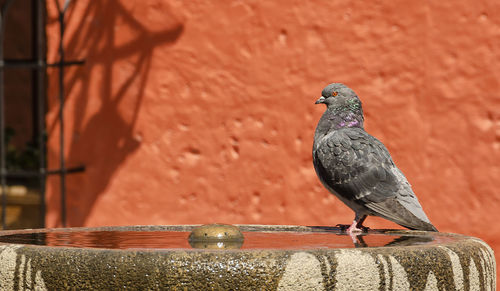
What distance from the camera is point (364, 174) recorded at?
3848 mm

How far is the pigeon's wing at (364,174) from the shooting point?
146 inches

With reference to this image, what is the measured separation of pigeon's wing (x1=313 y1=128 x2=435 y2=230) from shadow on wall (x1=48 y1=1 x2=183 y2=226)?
231 cm

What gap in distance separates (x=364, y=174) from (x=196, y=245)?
3.79 ft

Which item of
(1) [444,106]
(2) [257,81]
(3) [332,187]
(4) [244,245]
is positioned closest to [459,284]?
(4) [244,245]

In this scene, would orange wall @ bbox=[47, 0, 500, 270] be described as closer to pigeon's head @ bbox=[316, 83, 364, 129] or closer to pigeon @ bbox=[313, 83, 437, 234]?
pigeon's head @ bbox=[316, 83, 364, 129]

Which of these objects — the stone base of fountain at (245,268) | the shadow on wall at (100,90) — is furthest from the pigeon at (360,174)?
the shadow on wall at (100,90)

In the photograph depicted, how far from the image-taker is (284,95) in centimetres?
575

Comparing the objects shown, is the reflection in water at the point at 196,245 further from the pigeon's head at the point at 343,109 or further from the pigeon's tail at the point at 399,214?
the pigeon's head at the point at 343,109

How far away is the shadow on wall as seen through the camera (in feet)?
19.8

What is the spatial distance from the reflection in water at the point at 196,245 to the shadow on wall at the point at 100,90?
2.49 m

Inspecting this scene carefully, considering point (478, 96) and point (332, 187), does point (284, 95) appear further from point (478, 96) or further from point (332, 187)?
point (332, 187)

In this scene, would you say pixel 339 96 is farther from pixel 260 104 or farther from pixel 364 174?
pixel 260 104

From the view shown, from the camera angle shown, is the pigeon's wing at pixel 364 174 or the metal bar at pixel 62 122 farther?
the metal bar at pixel 62 122

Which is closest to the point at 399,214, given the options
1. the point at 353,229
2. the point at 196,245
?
the point at 353,229
